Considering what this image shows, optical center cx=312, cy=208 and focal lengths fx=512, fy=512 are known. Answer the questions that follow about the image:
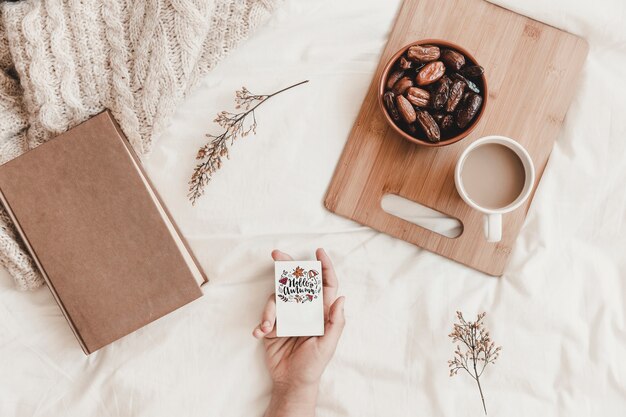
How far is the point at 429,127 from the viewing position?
2.73 feet

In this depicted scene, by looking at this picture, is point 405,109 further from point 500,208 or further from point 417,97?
point 500,208

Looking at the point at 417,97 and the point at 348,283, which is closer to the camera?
the point at 417,97

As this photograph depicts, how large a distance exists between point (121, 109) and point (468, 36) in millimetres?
621

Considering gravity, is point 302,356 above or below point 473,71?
below

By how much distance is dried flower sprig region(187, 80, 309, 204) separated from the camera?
912mm

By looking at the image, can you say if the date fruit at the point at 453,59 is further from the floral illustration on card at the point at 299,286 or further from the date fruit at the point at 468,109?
the floral illustration on card at the point at 299,286

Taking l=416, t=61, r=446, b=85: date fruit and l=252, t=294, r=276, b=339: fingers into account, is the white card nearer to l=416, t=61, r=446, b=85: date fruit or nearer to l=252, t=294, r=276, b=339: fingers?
l=252, t=294, r=276, b=339: fingers

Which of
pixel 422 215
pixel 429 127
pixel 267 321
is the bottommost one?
pixel 267 321

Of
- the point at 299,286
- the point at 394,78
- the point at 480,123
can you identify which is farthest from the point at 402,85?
the point at 299,286

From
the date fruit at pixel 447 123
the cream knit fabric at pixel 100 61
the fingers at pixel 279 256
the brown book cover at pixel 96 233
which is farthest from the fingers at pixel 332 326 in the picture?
the cream knit fabric at pixel 100 61

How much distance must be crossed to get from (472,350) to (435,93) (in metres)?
0.46

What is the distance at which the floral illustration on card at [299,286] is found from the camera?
34.6 inches

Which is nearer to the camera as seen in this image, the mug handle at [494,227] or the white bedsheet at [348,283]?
the mug handle at [494,227]

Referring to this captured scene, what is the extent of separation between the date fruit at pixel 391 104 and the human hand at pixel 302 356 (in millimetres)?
268
